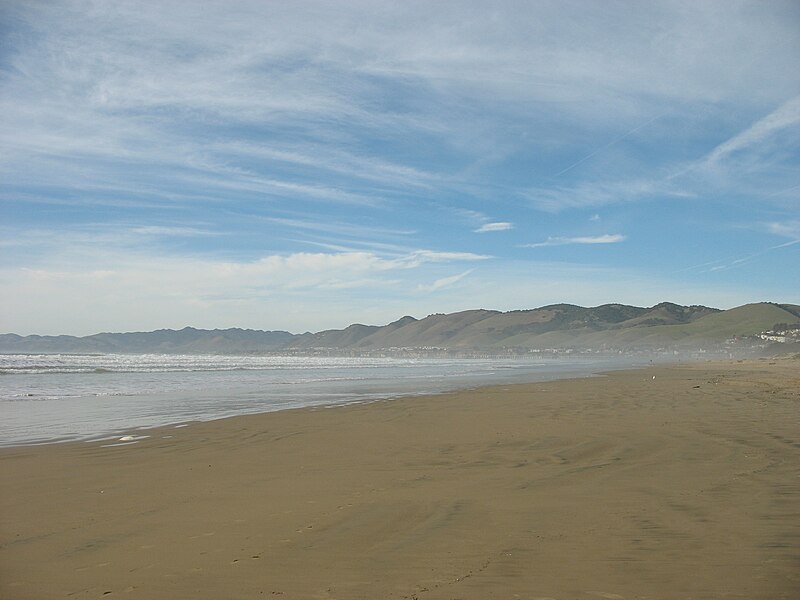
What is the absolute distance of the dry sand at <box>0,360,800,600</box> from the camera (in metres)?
4.35

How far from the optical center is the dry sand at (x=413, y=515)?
4.35 meters

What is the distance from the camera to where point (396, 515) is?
5992 mm

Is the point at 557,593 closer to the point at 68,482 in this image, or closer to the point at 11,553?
the point at 11,553

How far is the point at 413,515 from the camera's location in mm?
5992

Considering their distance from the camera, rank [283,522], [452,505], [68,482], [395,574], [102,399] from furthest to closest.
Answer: [102,399] → [68,482] → [452,505] → [283,522] → [395,574]

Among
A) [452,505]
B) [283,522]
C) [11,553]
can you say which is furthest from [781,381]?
[11,553]

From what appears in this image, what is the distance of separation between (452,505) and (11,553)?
400cm

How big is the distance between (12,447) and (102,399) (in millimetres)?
10119

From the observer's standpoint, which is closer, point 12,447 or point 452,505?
point 452,505

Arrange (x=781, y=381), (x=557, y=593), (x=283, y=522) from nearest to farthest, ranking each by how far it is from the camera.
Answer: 1. (x=557, y=593)
2. (x=283, y=522)
3. (x=781, y=381)

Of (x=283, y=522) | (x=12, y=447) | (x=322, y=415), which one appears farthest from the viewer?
(x=322, y=415)

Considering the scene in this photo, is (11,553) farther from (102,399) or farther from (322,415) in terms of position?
(102,399)

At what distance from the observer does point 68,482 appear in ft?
25.7

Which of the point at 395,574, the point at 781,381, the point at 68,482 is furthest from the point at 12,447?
the point at 781,381
